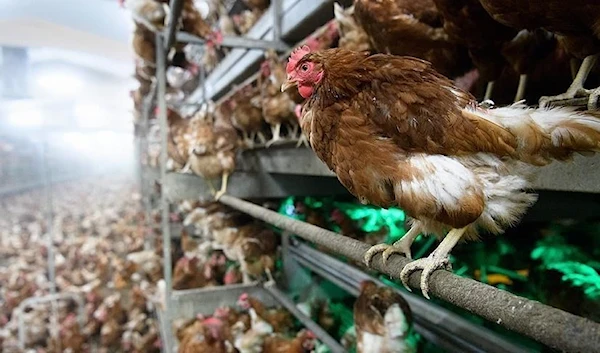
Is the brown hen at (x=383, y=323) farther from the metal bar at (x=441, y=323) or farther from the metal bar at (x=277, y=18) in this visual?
the metal bar at (x=277, y=18)

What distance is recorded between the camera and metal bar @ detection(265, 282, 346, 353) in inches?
57.3

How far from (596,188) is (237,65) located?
2.62m

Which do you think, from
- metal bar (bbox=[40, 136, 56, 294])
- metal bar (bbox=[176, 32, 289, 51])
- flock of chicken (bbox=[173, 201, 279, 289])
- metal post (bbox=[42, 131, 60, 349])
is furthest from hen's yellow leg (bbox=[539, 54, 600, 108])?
metal bar (bbox=[40, 136, 56, 294])

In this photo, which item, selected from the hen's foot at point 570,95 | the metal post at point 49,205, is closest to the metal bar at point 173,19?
the hen's foot at point 570,95

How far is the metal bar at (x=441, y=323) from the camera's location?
3.73 feet

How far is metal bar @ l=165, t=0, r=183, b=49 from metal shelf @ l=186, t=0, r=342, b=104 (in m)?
0.47

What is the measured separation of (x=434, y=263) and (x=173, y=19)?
1382 mm

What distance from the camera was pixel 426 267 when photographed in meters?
0.67

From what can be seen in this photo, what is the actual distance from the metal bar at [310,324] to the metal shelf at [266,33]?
3.60 feet

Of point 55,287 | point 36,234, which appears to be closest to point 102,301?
point 55,287

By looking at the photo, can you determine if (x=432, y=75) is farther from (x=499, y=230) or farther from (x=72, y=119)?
(x=72, y=119)

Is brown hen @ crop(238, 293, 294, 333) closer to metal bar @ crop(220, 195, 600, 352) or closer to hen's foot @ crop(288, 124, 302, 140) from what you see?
hen's foot @ crop(288, 124, 302, 140)

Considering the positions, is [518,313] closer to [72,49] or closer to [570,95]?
[570,95]

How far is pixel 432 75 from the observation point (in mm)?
703
